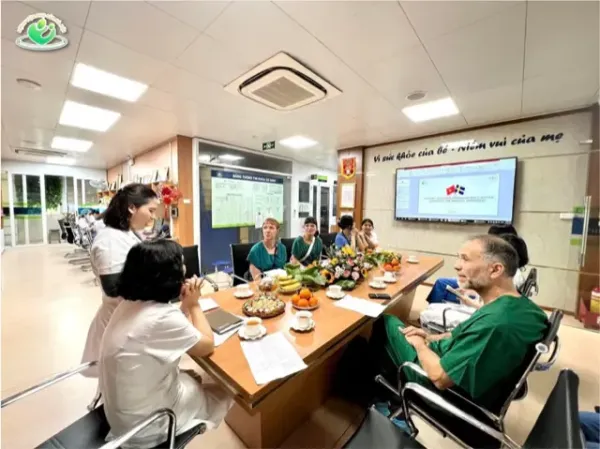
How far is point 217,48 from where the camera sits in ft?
6.81

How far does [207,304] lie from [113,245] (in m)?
0.71

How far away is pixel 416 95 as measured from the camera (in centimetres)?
294

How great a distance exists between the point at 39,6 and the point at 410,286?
3.41 metres

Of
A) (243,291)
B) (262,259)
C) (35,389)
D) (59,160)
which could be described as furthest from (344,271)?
(59,160)

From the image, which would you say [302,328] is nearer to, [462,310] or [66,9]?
[462,310]

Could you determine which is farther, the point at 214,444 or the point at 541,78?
the point at 541,78

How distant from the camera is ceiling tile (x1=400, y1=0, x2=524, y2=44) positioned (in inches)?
63.6

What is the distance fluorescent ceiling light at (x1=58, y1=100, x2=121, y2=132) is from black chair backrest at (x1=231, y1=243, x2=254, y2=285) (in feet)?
8.79

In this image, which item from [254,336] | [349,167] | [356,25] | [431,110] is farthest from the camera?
[349,167]

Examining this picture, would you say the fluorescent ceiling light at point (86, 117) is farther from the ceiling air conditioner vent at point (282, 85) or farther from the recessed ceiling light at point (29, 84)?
the ceiling air conditioner vent at point (282, 85)

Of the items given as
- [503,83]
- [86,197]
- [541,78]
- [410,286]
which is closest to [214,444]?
[410,286]

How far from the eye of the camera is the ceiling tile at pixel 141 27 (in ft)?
5.50

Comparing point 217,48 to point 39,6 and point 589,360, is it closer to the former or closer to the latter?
point 39,6

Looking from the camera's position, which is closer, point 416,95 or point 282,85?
point 282,85
